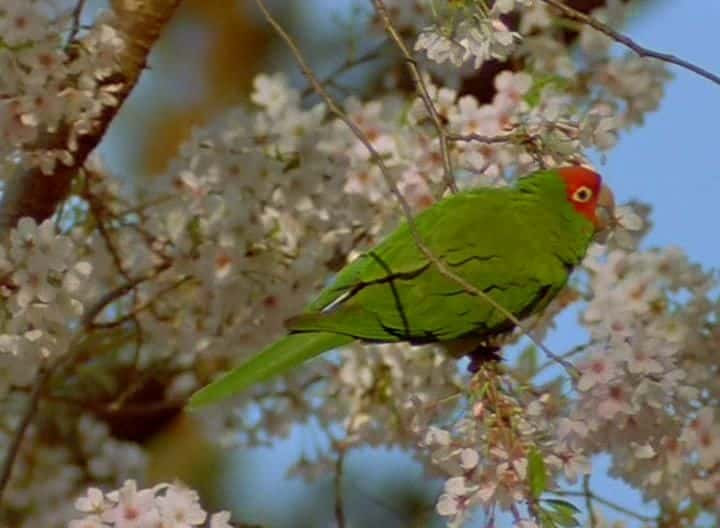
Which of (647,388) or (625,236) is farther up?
(625,236)

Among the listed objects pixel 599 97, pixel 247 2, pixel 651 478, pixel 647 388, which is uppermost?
pixel 247 2

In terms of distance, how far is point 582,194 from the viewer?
181 centimetres

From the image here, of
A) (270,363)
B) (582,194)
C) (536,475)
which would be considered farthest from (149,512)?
(582,194)

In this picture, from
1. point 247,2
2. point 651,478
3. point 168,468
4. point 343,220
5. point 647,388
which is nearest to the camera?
point 647,388

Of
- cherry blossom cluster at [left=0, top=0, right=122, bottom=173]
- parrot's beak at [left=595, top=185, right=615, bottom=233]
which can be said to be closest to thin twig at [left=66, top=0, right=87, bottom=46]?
cherry blossom cluster at [left=0, top=0, right=122, bottom=173]

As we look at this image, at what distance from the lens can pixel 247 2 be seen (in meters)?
3.57

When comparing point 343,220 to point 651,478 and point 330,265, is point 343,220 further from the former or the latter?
point 651,478

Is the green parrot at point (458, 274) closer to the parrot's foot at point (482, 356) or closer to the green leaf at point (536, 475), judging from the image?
the parrot's foot at point (482, 356)

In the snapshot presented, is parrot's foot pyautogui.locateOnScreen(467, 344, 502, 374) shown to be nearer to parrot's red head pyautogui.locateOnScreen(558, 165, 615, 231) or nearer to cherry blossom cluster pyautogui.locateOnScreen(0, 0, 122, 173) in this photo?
parrot's red head pyautogui.locateOnScreen(558, 165, 615, 231)

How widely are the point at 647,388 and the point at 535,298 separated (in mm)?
408

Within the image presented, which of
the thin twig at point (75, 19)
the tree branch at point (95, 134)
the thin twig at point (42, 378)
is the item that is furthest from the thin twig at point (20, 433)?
the thin twig at point (75, 19)

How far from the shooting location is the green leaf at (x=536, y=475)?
1.27 meters

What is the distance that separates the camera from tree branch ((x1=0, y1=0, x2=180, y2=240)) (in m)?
1.81

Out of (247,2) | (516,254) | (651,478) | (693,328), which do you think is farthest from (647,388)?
(247,2)
